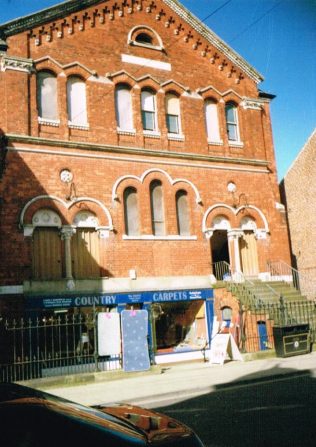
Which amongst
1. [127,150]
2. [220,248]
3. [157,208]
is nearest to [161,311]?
[157,208]

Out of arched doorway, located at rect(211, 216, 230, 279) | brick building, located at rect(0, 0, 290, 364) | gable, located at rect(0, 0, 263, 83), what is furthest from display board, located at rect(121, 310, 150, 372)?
gable, located at rect(0, 0, 263, 83)

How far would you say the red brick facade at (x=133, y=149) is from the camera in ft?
55.9

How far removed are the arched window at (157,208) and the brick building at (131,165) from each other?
0.15 ft

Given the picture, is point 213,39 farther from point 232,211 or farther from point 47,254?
point 47,254

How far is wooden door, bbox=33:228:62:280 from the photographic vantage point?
16.8 meters

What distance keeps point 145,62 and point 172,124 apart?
2980 millimetres

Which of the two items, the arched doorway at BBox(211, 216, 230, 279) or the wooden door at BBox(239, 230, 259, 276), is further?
the wooden door at BBox(239, 230, 259, 276)

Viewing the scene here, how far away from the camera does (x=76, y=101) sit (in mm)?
18766

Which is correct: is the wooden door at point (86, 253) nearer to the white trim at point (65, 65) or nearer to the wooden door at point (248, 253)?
the white trim at point (65, 65)

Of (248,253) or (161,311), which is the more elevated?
(248,253)

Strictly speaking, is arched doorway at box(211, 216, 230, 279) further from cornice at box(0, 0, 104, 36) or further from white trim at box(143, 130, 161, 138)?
cornice at box(0, 0, 104, 36)

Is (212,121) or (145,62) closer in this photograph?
(145,62)

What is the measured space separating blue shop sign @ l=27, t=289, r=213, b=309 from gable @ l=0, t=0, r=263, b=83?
10.2 metres

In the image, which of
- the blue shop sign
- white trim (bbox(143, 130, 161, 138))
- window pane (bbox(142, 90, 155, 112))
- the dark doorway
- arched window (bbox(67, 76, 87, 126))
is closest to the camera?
the blue shop sign
